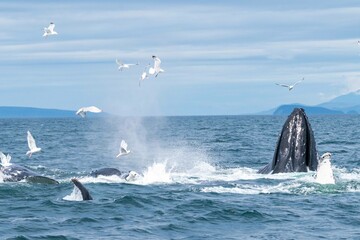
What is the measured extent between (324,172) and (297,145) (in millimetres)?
1753

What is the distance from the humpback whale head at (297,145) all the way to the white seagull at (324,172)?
48.1 inches

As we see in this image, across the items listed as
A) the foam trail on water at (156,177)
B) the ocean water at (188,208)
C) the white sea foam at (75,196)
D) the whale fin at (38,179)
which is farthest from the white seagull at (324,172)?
the whale fin at (38,179)

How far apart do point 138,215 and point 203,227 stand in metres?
2.00

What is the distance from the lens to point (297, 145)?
926 inches

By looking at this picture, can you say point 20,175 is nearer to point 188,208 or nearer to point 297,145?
point 188,208

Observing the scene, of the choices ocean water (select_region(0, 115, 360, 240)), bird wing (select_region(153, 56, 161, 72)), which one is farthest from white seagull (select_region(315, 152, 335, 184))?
bird wing (select_region(153, 56, 161, 72))

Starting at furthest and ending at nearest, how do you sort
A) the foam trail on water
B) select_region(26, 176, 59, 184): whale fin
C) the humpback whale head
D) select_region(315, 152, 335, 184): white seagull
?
the foam trail on water → the humpback whale head → select_region(26, 176, 59, 184): whale fin → select_region(315, 152, 335, 184): white seagull

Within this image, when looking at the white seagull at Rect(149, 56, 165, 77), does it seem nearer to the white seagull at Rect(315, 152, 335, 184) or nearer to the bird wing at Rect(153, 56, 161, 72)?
the bird wing at Rect(153, 56, 161, 72)

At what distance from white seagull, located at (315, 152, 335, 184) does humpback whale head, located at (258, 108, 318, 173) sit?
1.22m

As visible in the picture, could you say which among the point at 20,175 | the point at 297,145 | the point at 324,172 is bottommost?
the point at 324,172

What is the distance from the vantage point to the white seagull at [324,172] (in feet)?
71.0

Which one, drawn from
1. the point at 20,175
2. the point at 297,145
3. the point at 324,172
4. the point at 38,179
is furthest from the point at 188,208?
the point at 20,175

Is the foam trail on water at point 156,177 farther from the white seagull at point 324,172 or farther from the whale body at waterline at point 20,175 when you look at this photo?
the white seagull at point 324,172

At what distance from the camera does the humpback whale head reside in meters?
23.5
